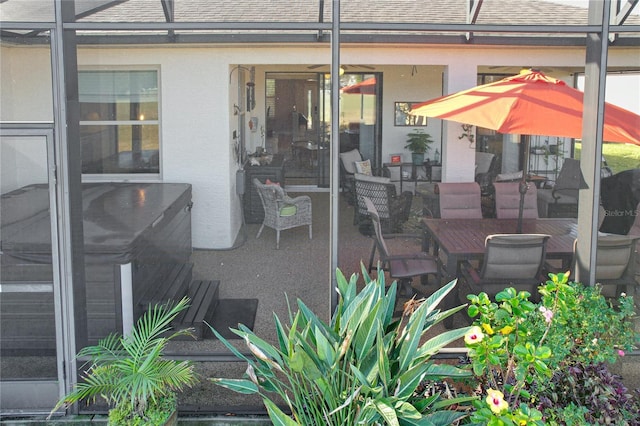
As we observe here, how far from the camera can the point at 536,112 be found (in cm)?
619

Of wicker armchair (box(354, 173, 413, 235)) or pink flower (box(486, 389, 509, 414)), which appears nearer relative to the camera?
pink flower (box(486, 389, 509, 414))

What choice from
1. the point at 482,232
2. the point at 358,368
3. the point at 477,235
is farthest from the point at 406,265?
the point at 358,368

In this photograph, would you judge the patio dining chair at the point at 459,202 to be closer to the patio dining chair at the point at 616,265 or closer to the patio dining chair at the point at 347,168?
the patio dining chair at the point at 616,265

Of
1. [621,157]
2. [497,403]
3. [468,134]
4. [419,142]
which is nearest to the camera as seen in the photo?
[497,403]

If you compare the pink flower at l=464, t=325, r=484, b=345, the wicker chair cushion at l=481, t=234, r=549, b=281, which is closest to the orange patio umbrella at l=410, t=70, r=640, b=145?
the wicker chair cushion at l=481, t=234, r=549, b=281

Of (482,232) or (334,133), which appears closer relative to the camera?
(334,133)

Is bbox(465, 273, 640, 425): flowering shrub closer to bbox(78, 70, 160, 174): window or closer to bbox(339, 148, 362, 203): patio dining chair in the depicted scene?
bbox(78, 70, 160, 174): window

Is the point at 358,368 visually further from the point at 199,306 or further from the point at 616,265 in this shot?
the point at 616,265

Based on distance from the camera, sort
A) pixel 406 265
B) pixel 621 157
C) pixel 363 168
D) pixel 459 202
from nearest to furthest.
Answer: pixel 406 265 < pixel 459 202 < pixel 621 157 < pixel 363 168

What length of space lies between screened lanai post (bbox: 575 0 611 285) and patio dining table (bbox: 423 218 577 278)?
141cm

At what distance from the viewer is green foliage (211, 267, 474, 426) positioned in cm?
311

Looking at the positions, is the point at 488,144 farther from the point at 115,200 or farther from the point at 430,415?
the point at 430,415

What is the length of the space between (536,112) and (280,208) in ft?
12.2

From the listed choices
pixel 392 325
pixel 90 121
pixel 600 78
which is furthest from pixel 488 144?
pixel 392 325
